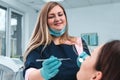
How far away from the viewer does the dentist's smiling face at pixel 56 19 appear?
157 centimetres

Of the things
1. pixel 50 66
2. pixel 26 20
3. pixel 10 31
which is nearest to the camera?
pixel 50 66

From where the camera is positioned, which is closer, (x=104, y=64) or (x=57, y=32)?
(x=104, y=64)

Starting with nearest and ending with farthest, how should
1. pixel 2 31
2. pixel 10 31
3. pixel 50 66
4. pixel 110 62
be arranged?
pixel 110 62 < pixel 50 66 < pixel 2 31 < pixel 10 31

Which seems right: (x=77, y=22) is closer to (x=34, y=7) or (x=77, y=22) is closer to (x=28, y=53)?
(x=34, y=7)

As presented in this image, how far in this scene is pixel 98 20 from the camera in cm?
586

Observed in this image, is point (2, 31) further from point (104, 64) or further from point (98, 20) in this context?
point (104, 64)

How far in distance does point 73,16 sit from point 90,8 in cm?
48

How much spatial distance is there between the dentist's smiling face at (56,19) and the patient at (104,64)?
0.62m

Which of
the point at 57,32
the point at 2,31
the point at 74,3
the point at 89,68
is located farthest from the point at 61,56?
the point at 74,3

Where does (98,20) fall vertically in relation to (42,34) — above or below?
above

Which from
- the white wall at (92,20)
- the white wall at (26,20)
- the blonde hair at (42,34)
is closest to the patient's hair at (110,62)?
the blonde hair at (42,34)

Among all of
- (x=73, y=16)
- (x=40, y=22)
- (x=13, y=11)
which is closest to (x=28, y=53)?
(x=40, y=22)

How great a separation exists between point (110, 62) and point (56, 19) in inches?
28.7

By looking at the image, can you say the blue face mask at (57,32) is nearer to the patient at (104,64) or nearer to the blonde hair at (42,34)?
the blonde hair at (42,34)
